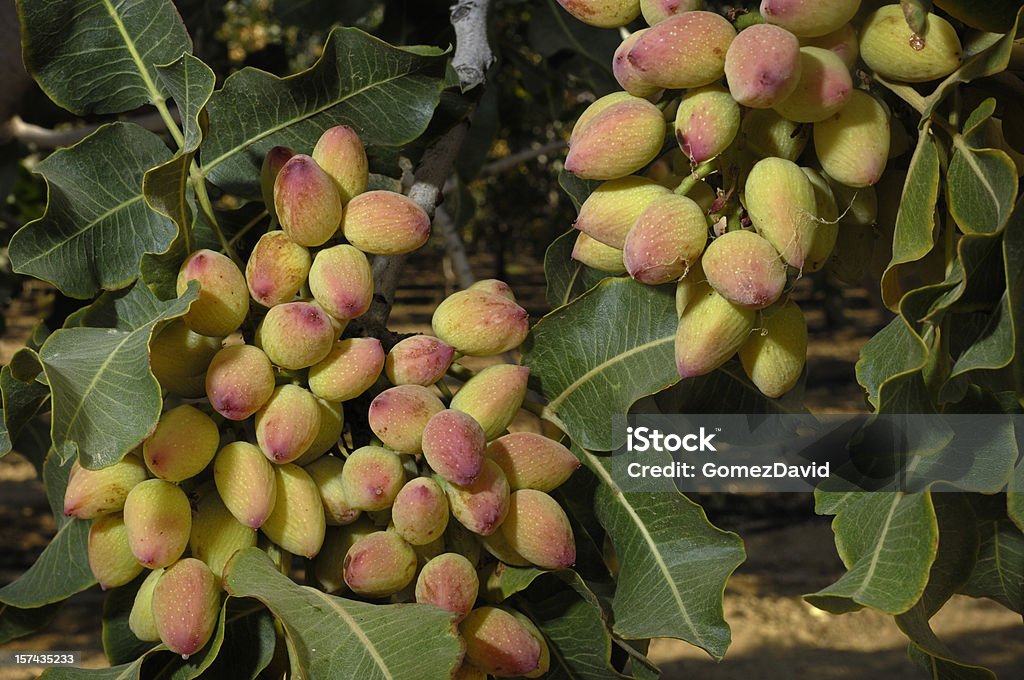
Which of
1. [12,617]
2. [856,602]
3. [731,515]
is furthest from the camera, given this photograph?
[731,515]

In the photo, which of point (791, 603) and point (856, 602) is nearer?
point (856, 602)

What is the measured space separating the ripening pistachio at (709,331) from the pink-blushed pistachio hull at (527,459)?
0.29 ft

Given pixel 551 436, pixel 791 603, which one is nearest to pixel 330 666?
pixel 551 436

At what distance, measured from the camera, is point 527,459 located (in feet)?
1.83

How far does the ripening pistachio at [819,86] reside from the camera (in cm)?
48

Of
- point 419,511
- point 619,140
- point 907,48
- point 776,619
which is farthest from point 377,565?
point 776,619

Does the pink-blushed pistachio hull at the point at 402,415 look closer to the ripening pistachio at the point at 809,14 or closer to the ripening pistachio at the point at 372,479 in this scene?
the ripening pistachio at the point at 372,479

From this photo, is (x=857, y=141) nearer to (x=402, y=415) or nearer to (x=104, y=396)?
(x=402, y=415)

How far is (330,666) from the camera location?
1.62ft

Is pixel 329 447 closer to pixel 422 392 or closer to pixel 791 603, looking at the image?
pixel 422 392

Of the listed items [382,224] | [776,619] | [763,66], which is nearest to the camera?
[763,66]

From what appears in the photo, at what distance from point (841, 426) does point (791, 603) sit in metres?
2.73

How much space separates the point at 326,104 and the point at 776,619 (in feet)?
8.95

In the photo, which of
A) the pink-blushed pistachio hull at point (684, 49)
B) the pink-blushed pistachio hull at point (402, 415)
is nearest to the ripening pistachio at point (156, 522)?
the pink-blushed pistachio hull at point (402, 415)
